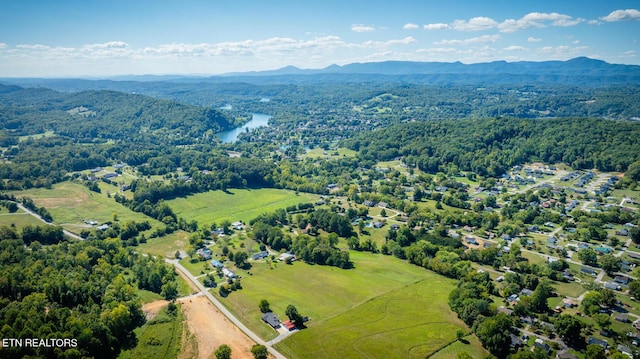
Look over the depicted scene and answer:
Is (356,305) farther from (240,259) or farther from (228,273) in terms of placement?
(240,259)

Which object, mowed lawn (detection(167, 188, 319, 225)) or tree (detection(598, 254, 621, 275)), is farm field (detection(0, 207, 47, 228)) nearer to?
mowed lawn (detection(167, 188, 319, 225))

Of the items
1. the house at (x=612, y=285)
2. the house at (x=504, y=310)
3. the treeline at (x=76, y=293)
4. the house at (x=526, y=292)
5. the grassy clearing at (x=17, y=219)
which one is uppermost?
the treeline at (x=76, y=293)

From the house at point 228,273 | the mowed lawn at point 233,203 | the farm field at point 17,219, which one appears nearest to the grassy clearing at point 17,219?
the farm field at point 17,219

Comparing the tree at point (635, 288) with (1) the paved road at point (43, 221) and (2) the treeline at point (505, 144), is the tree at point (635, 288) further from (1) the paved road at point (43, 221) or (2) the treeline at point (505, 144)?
(1) the paved road at point (43, 221)

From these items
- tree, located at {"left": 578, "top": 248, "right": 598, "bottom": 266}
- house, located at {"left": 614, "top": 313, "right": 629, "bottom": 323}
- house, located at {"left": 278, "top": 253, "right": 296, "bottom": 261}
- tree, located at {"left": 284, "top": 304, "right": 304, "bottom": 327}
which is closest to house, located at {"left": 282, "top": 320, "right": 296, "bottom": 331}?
tree, located at {"left": 284, "top": 304, "right": 304, "bottom": 327}

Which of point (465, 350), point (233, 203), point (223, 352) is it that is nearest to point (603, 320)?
point (465, 350)

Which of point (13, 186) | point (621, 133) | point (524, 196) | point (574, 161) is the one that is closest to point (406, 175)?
point (524, 196)

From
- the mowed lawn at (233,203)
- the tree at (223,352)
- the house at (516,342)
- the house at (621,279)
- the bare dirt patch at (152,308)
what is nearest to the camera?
the tree at (223,352)
